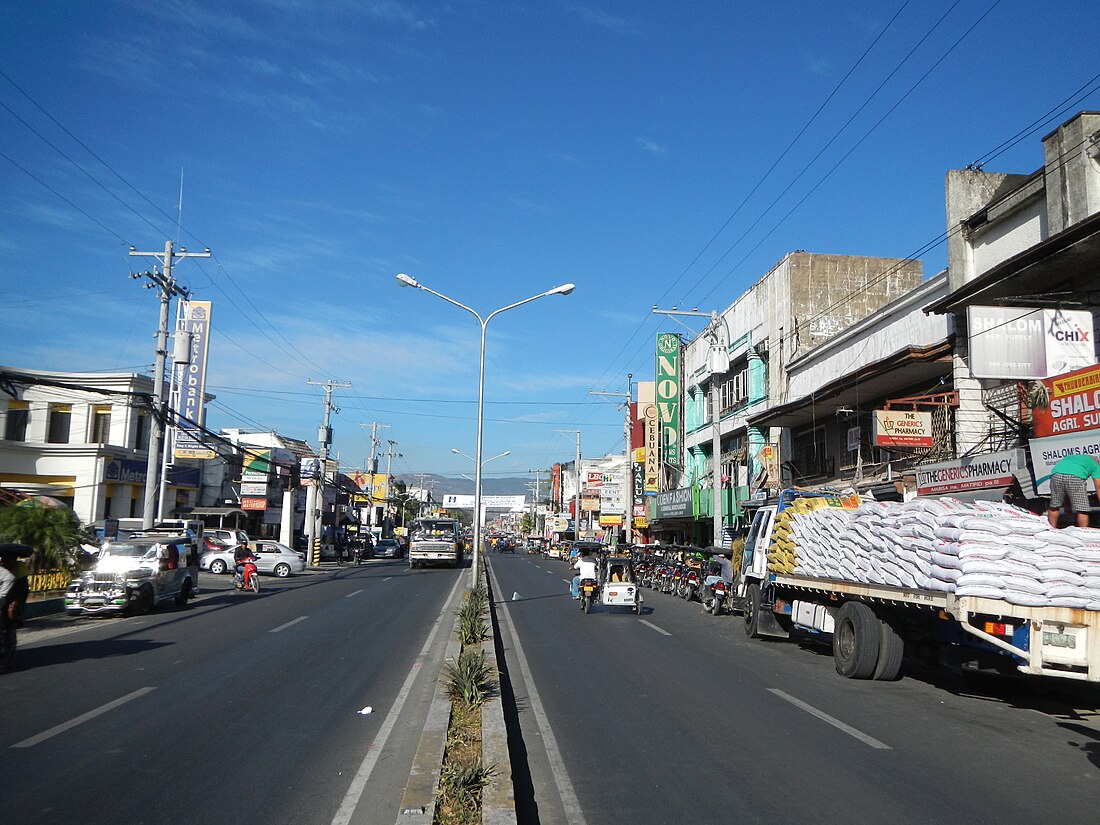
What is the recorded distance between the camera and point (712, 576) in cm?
2470

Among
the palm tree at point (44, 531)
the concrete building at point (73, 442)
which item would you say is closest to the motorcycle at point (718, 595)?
the palm tree at point (44, 531)

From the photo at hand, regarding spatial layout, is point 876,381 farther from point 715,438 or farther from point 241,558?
point 241,558

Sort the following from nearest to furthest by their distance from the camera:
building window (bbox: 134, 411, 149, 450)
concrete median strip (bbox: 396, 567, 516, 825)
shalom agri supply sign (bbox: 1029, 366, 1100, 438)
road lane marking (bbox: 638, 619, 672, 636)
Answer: concrete median strip (bbox: 396, 567, 516, 825) → shalom agri supply sign (bbox: 1029, 366, 1100, 438) → road lane marking (bbox: 638, 619, 672, 636) → building window (bbox: 134, 411, 149, 450)

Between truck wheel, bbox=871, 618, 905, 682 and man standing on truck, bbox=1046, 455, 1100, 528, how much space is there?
2579 millimetres

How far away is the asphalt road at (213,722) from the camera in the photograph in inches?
240

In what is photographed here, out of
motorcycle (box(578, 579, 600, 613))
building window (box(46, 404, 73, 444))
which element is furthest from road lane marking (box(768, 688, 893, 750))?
building window (box(46, 404, 73, 444))

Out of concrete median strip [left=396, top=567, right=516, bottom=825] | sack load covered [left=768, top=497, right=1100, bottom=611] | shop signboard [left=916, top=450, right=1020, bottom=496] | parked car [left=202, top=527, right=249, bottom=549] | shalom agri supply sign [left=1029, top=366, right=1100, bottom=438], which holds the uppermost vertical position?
shalom agri supply sign [left=1029, top=366, right=1100, bottom=438]

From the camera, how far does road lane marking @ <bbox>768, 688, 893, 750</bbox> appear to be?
26.9ft

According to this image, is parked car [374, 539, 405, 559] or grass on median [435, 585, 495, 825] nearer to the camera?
grass on median [435, 585, 495, 825]

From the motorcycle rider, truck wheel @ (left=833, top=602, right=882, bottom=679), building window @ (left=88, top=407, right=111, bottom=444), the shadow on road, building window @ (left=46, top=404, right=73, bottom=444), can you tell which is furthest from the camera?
building window @ (left=88, top=407, right=111, bottom=444)

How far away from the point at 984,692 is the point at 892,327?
16.6m

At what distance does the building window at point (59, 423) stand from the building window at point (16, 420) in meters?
1.00

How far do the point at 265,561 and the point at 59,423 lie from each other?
13065mm

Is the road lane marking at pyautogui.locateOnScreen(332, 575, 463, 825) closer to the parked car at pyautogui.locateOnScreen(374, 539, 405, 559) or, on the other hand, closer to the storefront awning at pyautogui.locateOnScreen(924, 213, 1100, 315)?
the storefront awning at pyautogui.locateOnScreen(924, 213, 1100, 315)
